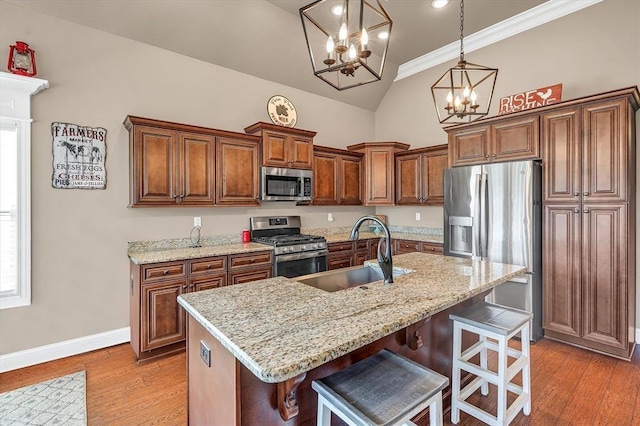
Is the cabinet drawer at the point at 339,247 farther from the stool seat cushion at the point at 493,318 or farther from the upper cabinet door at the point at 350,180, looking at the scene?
the stool seat cushion at the point at 493,318

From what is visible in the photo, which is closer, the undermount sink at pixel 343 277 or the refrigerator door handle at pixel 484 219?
the undermount sink at pixel 343 277

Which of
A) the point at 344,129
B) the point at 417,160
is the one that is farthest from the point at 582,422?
the point at 344,129

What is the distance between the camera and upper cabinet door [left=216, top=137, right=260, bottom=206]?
12.1 feet

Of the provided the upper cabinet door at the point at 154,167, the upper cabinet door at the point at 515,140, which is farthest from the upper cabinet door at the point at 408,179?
the upper cabinet door at the point at 154,167

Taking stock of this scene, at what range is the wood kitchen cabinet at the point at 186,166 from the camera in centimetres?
316

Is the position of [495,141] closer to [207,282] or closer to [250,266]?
[250,266]

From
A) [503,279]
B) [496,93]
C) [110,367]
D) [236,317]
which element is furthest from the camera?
[496,93]

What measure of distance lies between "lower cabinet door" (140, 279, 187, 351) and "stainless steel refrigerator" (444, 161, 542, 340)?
10.7 ft

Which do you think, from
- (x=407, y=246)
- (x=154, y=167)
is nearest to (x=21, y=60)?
(x=154, y=167)

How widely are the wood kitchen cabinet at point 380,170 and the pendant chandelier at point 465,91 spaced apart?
3.08 ft

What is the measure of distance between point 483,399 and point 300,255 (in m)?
2.34

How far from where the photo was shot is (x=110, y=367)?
2.83 m

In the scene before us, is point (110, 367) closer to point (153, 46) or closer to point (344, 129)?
point (153, 46)

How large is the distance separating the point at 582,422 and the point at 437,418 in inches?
58.3
